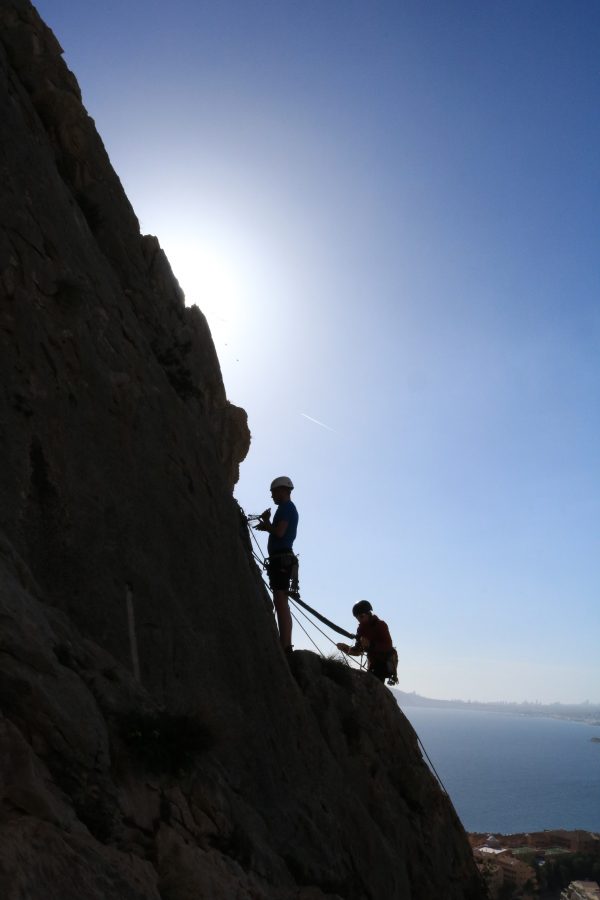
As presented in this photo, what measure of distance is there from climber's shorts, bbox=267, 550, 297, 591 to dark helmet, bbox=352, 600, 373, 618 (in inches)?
143

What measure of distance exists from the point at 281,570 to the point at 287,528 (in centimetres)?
77

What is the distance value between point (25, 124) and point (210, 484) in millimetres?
6690

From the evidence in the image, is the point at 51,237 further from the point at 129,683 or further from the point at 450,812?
the point at 450,812

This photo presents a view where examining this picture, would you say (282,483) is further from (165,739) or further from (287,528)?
(165,739)

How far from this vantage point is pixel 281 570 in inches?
466

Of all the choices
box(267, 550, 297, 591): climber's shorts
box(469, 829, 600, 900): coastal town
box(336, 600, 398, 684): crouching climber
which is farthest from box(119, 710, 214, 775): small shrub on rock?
box(469, 829, 600, 900): coastal town

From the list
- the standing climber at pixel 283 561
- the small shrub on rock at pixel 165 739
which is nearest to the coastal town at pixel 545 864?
the standing climber at pixel 283 561

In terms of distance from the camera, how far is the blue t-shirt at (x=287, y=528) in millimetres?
11922

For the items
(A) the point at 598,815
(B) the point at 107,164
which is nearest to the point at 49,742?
(B) the point at 107,164

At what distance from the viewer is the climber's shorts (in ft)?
38.8

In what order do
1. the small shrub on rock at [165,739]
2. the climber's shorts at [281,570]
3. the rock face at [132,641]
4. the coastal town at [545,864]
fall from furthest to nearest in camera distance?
the coastal town at [545,864], the climber's shorts at [281,570], the small shrub on rock at [165,739], the rock face at [132,641]

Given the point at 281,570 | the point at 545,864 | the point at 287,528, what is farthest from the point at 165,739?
the point at 545,864

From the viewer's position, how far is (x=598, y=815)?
141 meters

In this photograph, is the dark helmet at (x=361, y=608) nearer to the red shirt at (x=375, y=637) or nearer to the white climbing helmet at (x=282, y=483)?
the red shirt at (x=375, y=637)
